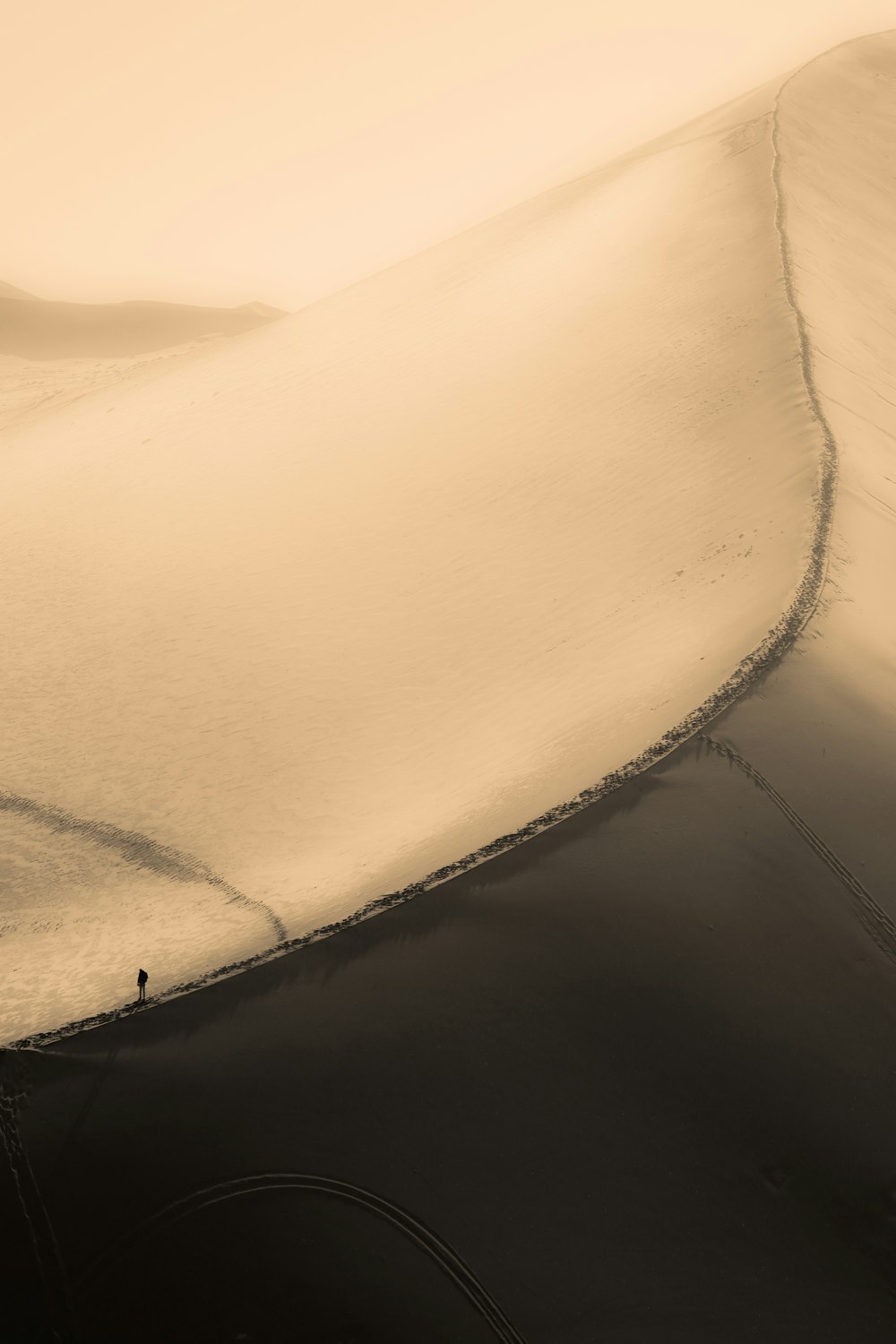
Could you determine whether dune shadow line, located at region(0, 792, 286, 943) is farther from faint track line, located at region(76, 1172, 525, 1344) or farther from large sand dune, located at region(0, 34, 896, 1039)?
faint track line, located at region(76, 1172, 525, 1344)

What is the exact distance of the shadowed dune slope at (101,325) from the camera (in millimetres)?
29328

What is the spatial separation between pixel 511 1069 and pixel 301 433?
834cm

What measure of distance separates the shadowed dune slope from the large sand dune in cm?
1742

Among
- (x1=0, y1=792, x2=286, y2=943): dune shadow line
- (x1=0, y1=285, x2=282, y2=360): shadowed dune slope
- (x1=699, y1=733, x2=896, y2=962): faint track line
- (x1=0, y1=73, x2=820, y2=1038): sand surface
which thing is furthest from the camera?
(x1=0, y1=285, x2=282, y2=360): shadowed dune slope

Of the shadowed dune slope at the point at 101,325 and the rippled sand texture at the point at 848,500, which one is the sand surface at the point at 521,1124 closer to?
the rippled sand texture at the point at 848,500

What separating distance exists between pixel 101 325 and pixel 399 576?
26.5 meters

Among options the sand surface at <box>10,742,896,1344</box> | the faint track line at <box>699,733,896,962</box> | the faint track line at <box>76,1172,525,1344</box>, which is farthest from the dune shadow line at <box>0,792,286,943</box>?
the faint track line at <box>699,733,896,962</box>

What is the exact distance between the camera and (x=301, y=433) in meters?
11.2

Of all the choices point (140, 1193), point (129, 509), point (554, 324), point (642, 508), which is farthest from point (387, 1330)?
point (554, 324)

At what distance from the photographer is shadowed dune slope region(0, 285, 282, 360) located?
29.3 m

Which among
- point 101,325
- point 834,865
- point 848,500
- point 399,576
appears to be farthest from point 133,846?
point 101,325

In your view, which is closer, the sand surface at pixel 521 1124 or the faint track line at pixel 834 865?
the sand surface at pixel 521 1124

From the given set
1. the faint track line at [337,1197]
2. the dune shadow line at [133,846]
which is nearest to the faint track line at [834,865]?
the faint track line at [337,1197]

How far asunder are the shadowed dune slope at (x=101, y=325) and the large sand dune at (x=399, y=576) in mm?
17425
